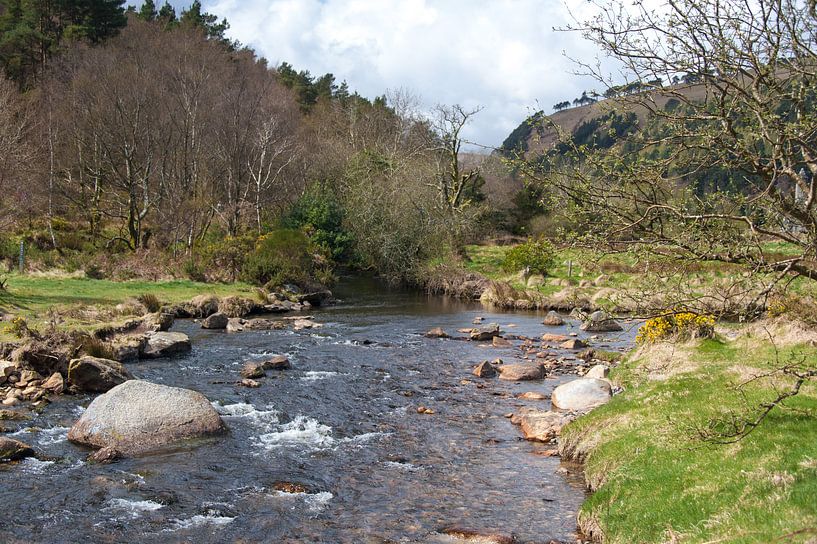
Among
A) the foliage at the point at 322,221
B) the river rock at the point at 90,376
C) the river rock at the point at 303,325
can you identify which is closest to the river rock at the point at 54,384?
the river rock at the point at 90,376

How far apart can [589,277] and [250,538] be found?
40.2 metres

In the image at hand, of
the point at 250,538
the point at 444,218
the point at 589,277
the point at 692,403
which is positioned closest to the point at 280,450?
the point at 250,538

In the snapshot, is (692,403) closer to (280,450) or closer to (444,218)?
(280,450)

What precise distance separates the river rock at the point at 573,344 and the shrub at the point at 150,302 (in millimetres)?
18467

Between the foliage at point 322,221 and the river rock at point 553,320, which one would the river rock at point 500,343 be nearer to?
the river rock at point 553,320

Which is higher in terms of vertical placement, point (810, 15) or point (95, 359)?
point (810, 15)

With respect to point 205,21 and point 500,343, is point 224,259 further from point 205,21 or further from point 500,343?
point 205,21

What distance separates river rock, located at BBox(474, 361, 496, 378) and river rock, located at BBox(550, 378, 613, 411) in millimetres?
4080

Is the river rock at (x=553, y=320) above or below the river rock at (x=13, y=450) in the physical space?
above

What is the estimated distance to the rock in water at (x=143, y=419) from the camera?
1462cm

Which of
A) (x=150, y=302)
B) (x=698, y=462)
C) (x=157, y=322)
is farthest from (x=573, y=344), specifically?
(x=150, y=302)

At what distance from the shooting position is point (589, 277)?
4775 cm

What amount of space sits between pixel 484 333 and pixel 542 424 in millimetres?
14593

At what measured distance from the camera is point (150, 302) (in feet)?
103
